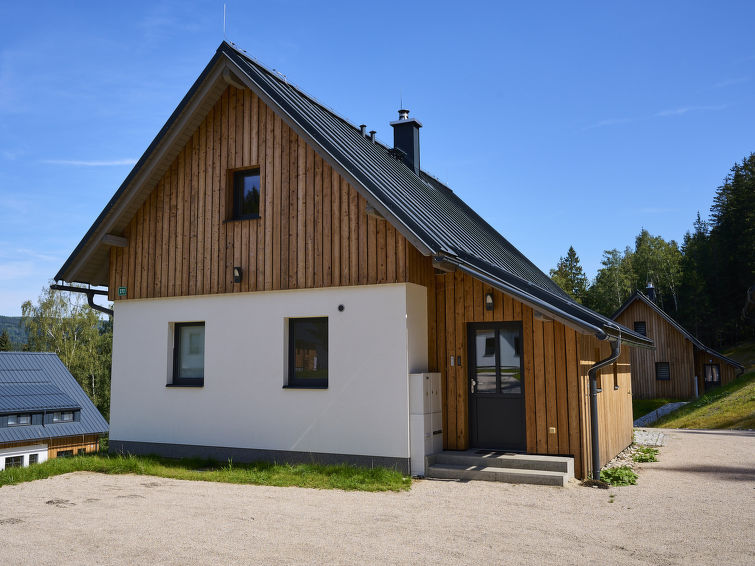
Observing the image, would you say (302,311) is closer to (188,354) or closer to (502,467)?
(188,354)

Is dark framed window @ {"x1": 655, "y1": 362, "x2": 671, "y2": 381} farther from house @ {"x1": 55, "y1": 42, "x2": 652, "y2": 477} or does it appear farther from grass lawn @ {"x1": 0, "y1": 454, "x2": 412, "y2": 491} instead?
grass lawn @ {"x1": 0, "y1": 454, "x2": 412, "y2": 491}

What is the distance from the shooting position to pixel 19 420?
2798 cm

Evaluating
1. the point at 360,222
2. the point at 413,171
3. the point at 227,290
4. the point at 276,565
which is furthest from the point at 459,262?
the point at 413,171

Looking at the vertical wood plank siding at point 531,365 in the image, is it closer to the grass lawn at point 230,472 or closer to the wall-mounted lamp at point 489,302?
the wall-mounted lamp at point 489,302

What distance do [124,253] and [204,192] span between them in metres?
2.18

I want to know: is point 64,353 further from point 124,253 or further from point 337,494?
point 337,494

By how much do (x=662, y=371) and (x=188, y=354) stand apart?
28.7 metres

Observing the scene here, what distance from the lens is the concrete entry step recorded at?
838cm

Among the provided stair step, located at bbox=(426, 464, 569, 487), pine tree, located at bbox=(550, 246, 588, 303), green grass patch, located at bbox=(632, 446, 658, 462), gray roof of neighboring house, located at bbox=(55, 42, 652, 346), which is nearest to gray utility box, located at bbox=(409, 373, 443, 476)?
stair step, located at bbox=(426, 464, 569, 487)

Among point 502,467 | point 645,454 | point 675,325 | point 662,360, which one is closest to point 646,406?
point 662,360

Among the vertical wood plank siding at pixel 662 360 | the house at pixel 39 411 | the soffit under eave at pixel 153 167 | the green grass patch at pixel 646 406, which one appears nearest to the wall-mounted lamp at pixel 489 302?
the soffit under eave at pixel 153 167

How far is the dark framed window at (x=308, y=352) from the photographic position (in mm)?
9938

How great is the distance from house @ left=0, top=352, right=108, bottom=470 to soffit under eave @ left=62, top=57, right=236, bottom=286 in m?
18.7

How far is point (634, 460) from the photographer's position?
37.1ft
